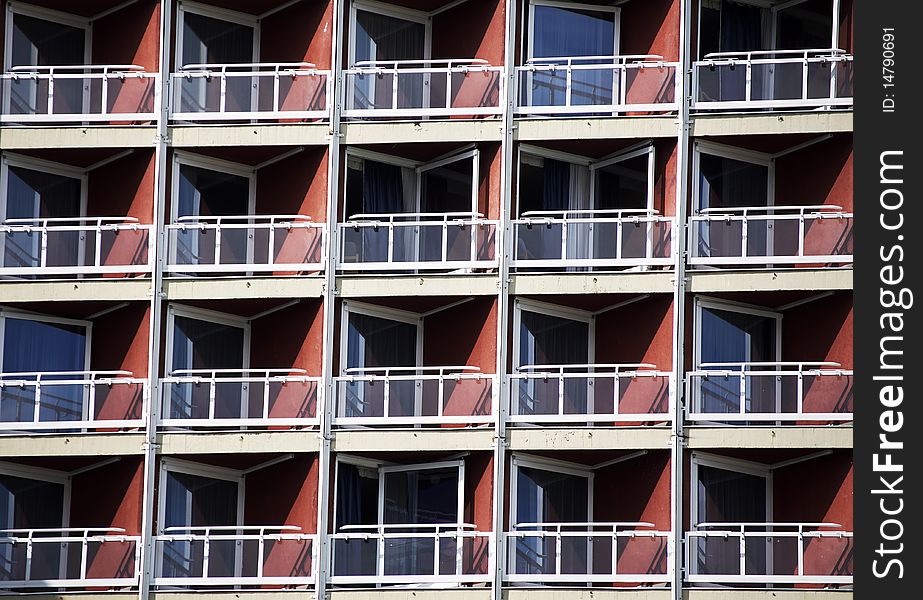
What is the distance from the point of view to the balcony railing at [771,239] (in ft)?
133

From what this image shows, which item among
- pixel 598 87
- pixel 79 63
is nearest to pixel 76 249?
pixel 79 63

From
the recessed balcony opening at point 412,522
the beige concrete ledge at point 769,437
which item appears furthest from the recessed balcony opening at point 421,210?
the beige concrete ledge at point 769,437

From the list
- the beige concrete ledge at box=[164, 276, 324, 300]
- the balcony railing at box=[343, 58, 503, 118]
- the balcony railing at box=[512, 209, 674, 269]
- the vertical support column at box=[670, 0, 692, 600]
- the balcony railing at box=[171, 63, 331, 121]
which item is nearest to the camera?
the vertical support column at box=[670, 0, 692, 600]

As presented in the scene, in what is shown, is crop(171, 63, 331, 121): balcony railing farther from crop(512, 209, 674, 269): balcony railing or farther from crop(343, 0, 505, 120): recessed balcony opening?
crop(512, 209, 674, 269): balcony railing

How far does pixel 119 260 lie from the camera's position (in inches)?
1633

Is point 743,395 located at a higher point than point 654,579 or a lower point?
higher

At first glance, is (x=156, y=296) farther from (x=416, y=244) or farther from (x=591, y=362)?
(x=591, y=362)

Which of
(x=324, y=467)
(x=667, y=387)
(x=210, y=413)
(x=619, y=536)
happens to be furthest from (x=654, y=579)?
(x=210, y=413)

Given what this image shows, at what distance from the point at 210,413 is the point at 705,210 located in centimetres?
1072

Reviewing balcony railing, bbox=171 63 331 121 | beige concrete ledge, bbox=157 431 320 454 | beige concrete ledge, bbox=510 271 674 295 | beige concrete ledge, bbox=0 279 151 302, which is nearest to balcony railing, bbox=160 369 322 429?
beige concrete ledge, bbox=157 431 320 454

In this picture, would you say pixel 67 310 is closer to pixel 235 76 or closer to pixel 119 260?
pixel 119 260

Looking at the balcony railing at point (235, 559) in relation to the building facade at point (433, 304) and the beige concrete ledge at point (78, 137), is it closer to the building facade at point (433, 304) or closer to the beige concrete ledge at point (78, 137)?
the building facade at point (433, 304)

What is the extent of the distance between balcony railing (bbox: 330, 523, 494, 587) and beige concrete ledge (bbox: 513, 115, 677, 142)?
8.14 m

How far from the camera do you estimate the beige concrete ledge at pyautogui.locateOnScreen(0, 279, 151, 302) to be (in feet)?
135
